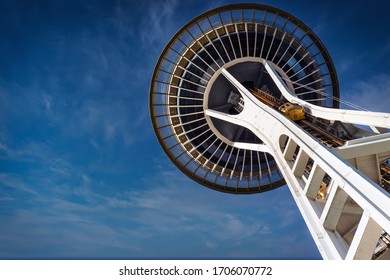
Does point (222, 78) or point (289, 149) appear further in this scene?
point (222, 78)

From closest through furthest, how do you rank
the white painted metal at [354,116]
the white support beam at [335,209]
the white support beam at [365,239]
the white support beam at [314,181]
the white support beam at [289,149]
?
the white support beam at [365,239], the white support beam at [335,209], the white support beam at [314,181], the white painted metal at [354,116], the white support beam at [289,149]

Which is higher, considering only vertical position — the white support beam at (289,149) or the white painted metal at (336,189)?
the white support beam at (289,149)

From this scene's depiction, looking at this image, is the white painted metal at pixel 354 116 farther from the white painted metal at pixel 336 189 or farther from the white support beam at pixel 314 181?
the white support beam at pixel 314 181

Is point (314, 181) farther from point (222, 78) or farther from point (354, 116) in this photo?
point (222, 78)

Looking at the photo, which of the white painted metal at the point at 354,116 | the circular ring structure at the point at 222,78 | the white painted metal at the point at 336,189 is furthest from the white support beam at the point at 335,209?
the circular ring structure at the point at 222,78

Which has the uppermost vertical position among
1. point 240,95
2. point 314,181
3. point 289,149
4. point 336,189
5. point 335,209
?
point 240,95

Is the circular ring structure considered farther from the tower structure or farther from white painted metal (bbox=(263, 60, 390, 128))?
white painted metal (bbox=(263, 60, 390, 128))

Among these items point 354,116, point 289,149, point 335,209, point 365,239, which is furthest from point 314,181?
point 354,116
